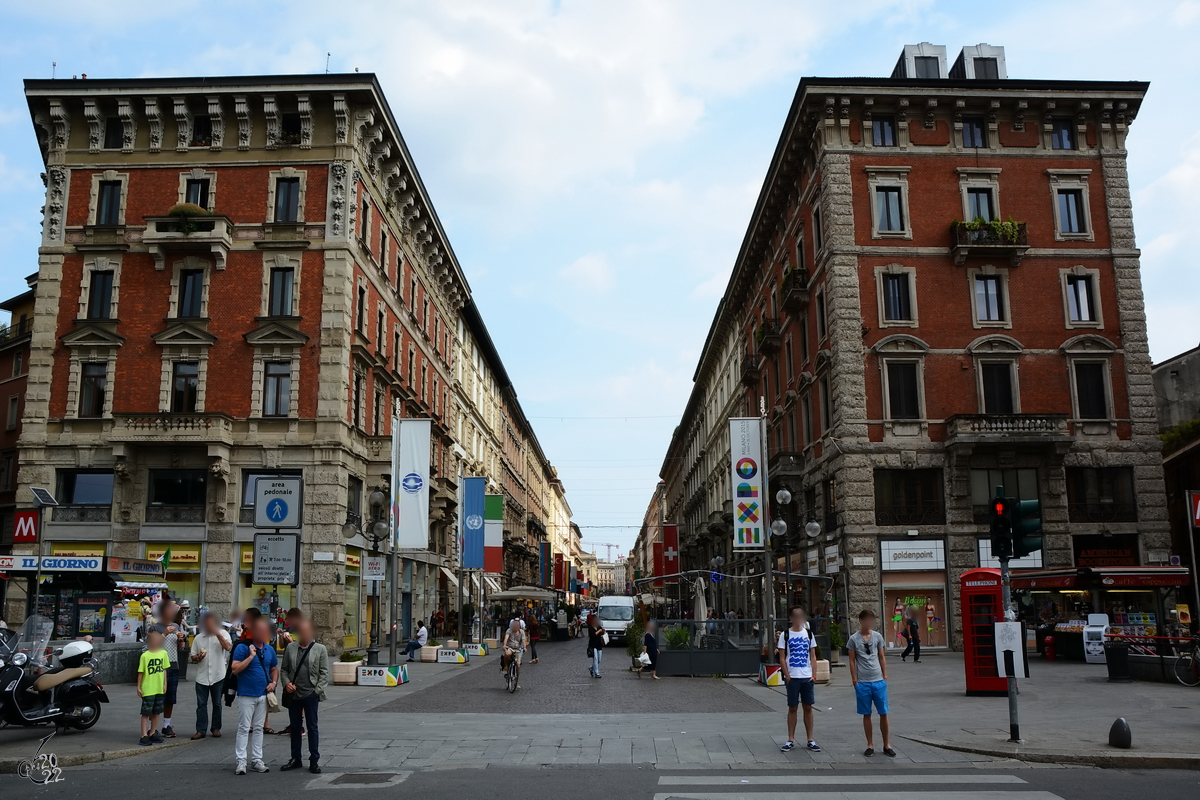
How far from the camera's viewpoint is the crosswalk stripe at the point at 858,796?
9.66 metres

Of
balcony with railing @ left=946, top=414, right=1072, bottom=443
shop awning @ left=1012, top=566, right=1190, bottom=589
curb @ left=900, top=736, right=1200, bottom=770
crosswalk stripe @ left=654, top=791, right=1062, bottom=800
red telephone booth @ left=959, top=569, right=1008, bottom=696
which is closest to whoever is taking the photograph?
crosswalk stripe @ left=654, top=791, right=1062, bottom=800

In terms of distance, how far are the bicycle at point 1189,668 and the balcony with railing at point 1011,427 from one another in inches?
498

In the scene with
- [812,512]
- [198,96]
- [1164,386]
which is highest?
[198,96]

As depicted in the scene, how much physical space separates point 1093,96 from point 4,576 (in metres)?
37.7

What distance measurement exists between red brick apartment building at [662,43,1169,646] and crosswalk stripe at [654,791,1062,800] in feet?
76.6

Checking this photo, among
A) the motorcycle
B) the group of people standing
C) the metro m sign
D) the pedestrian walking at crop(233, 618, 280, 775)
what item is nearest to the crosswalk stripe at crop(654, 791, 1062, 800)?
the group of people standing

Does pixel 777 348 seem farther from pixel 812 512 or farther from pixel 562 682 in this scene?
pixel 562 682

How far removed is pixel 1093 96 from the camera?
3622 cm

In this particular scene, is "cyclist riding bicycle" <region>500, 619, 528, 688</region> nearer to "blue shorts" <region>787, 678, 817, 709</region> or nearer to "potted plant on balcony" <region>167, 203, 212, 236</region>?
"blue shorts" <region>787, 678, 817, 709</region>

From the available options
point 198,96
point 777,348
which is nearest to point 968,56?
point 777,348

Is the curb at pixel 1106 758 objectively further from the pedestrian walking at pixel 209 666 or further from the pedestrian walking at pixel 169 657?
the pedestrian walking at pixel 169 657

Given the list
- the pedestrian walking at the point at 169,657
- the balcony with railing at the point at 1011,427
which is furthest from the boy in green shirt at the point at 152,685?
the balcony with railing at the point at 1011,427

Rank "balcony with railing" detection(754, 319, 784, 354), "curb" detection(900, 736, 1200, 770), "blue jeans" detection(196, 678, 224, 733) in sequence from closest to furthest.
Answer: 1. "curb" detection(900, 736, 1200, 770)
2. "blue jeans" detection(196, 678, 224, 733)
3. "balcony with railing" detection(754, 319, 784, 354)

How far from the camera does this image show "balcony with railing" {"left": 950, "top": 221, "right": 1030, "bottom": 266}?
35000 millimetres
